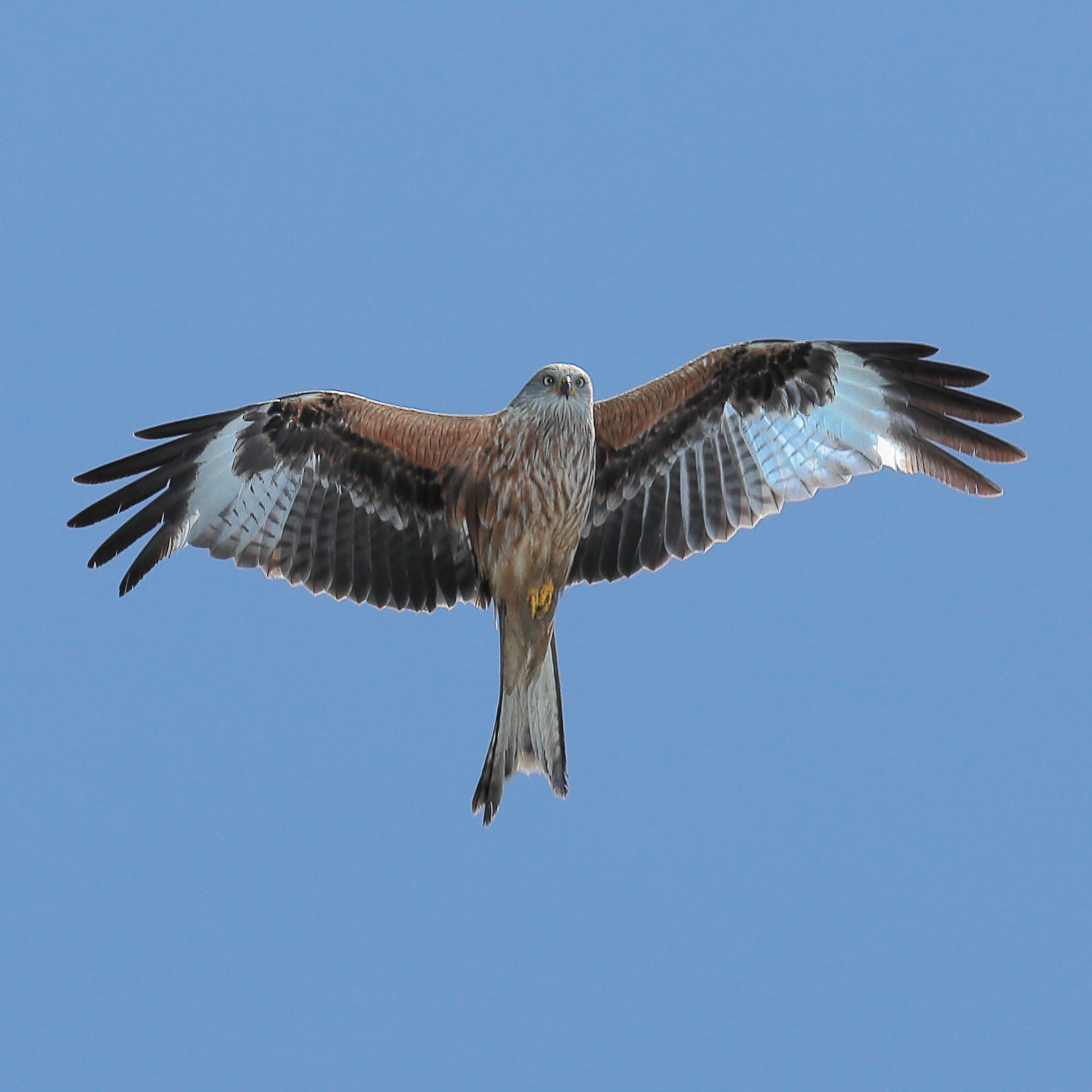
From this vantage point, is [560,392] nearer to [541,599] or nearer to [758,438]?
[541,599]

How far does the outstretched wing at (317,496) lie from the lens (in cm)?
668

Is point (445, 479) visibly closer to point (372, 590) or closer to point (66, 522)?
point (372, 590)

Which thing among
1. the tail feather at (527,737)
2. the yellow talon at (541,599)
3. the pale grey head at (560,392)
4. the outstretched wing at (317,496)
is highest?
the pale grey head at (560,392)

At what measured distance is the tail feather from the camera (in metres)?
6.67

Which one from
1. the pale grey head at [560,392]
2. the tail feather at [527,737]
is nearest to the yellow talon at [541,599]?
the tail feather at [527,737]

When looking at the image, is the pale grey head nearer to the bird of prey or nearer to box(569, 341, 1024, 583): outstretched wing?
the bird of prey

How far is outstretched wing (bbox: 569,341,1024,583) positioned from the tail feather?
0.66 metres

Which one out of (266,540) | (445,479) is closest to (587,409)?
(445,479)

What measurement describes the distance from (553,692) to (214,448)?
2336 mm

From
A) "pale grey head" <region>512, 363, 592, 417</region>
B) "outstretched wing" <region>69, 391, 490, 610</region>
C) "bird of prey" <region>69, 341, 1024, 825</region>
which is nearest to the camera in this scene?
"pale grey head" <region>512, 363, 592, 417</region>

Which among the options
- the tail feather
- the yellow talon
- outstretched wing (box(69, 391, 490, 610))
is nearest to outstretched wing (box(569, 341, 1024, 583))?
the yellow talon

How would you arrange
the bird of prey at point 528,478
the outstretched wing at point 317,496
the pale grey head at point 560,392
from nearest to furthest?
the pale grey head at point 560,392 → the bird of prey at point 528,478 → the outstretched wing at point 317,496

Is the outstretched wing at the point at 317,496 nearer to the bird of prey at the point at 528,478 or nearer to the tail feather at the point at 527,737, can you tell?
the bird of prey at the point at 528,478

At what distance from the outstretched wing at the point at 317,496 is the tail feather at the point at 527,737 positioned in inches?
22.1
